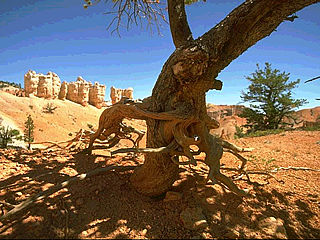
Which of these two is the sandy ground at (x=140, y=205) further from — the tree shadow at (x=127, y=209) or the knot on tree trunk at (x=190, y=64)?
the knot on tree trunk at (x=190, y=64)

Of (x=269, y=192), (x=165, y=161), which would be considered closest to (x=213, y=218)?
(x=165, y=161)

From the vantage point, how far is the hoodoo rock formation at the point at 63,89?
94.8ft

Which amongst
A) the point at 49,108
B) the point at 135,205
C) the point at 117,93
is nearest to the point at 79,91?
the point at 49,108

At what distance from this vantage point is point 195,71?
6.51 ft

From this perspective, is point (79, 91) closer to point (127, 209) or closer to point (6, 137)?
point (6, 137)

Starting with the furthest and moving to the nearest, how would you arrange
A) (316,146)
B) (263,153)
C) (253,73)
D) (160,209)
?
(253,73)
(316,146)
(263,153)
(160,209)

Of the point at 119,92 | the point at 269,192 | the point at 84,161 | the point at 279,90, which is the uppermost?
the point at 119,92

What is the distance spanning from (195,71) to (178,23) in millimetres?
982

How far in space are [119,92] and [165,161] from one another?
154ft

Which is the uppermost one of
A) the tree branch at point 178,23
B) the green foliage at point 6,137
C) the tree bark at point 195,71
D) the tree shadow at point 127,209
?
the tree branch at point 178,23

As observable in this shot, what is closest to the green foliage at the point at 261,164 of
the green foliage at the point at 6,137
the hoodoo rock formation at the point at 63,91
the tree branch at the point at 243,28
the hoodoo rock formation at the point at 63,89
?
the tree branch at the point at 243,28

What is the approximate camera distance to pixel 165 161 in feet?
7.73

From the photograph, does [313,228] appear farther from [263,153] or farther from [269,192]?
[263,153]

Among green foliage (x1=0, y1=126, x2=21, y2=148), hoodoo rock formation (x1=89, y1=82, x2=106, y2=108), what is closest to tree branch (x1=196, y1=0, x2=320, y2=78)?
green foliage (x1=0, y1=126, x2=21, y2=148)
